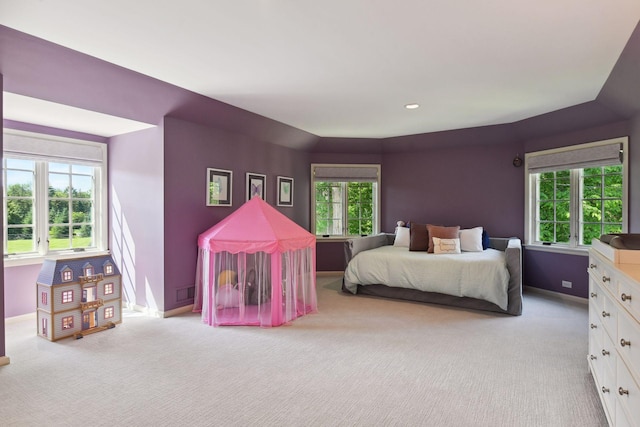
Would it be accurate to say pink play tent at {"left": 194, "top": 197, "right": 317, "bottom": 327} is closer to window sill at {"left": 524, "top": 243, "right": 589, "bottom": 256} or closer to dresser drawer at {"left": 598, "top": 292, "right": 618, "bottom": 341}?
dresser drawer at {"left": 598, "top": 292, "right": 618, "bottom": 341}

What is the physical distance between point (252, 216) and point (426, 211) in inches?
133

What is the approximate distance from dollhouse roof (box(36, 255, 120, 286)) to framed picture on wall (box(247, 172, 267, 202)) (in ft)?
6.50

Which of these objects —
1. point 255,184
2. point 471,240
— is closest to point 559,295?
point 471,240

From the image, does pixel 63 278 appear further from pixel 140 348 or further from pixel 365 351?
pixel 365 351

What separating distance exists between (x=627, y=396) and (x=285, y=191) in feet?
15.9

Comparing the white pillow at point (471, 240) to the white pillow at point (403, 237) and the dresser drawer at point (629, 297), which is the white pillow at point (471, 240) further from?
the dresser drawer at point (629, 297)

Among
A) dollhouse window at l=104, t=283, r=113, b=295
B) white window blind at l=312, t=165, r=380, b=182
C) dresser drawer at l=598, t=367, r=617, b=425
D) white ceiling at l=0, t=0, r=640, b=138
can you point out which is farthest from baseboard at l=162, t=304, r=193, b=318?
dresser drawer at l=598, t=367, r=617, b=425

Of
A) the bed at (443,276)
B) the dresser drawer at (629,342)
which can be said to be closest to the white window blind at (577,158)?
the bed at (443,276)

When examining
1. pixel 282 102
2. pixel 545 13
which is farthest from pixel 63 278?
pixel 545 13

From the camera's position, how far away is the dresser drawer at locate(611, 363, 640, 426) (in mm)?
1458

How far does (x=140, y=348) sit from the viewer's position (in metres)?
3.14

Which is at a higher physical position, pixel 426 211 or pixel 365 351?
pixel 426 211

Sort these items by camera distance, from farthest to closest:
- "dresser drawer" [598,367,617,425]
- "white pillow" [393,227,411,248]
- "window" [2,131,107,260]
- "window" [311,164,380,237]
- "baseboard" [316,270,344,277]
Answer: "window" [311,164,380,237] → "baseboard" [316,270,344,277] → "white pillow" [393,227,411,248] → "window" [2,131,107,260] → "dresser drawer" [598,367,617,425]

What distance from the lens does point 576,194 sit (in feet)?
15.7
